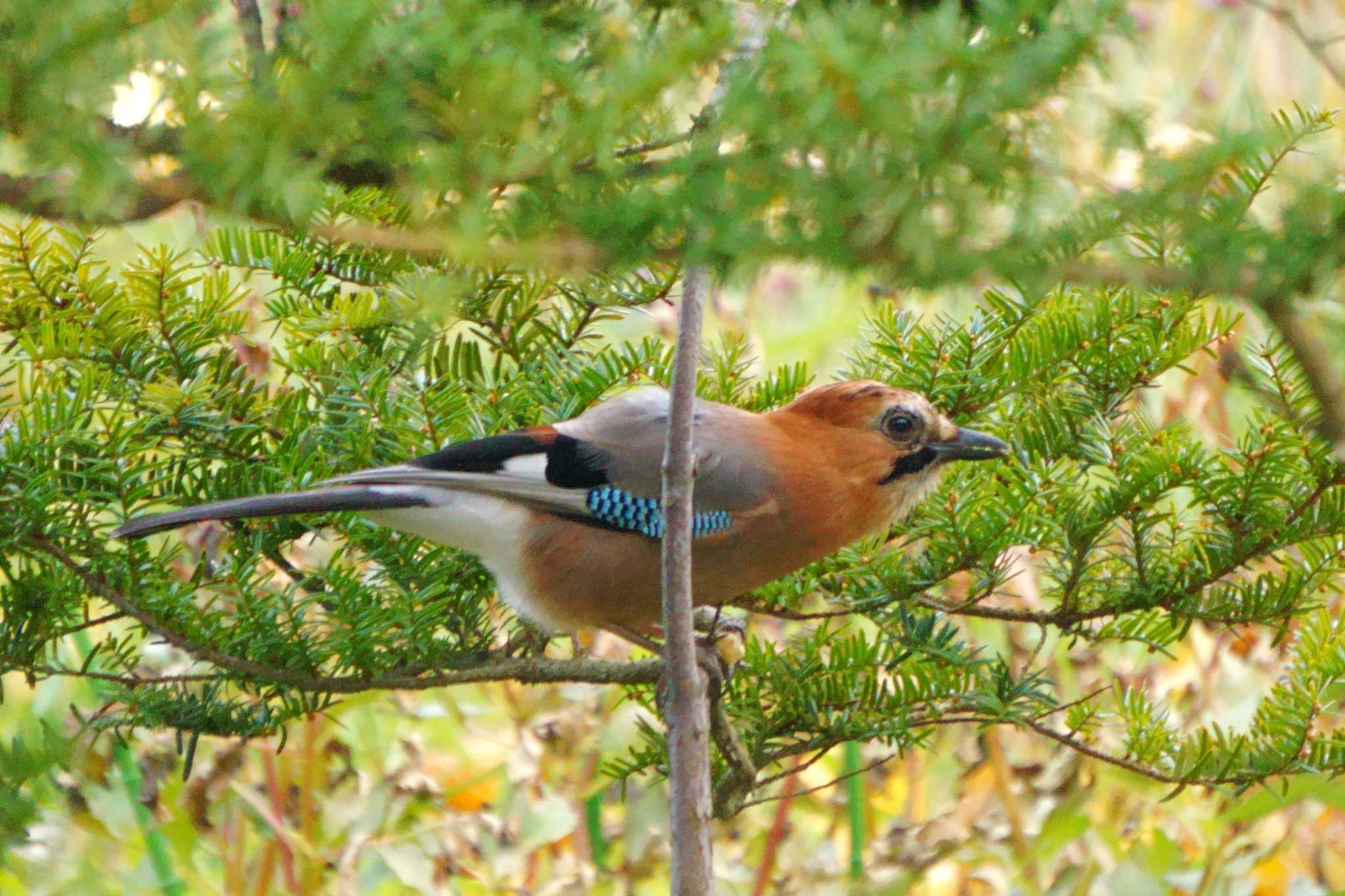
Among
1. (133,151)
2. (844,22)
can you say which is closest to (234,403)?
(133,151)

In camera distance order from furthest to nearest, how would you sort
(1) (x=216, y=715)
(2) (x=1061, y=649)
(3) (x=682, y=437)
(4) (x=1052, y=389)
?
1. (2) (x=1061, y=649)
2. (4) (x=1052, y=389)
3. (1) (x=216, y=715)
4. (3) (x=682, y=437)

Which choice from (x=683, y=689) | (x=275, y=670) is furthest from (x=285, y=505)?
(x=683, y=689)

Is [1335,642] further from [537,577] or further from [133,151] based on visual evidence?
[133,151]

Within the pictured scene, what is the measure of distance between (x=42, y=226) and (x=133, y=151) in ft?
3.15

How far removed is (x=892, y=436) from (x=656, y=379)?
336 mm

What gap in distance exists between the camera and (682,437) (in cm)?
97

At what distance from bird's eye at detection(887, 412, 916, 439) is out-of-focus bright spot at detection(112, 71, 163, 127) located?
1026 mm

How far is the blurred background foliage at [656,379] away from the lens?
0.43m

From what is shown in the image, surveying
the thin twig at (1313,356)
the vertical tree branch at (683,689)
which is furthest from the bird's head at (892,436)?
the thin twig at (1313,356)

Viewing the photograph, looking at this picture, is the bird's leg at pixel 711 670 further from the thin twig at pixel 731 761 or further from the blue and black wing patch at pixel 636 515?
the blue and black wing patch at pixel 636 515

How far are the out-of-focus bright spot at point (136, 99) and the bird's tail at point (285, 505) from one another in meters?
0.58

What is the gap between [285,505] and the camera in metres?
1.14

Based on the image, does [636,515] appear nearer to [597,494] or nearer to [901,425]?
[597,494]

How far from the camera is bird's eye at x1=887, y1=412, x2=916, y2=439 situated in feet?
4.82
